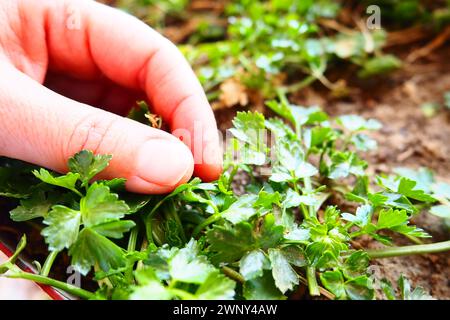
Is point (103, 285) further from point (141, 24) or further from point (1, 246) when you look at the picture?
point (141, 24)

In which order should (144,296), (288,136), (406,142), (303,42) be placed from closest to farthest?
1. (144,296)
2. (288,136)
3. (406,142)
4. (303,42)

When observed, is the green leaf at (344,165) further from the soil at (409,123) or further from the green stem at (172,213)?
the green stem at (172,213)

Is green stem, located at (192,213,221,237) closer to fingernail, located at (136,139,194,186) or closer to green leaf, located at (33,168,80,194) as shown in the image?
fingernail, located at (136,139,194,186)

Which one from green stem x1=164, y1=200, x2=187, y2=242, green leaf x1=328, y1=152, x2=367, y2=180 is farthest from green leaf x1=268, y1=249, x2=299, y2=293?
green leaf x1=328, y1=152, x2=367, y2=180

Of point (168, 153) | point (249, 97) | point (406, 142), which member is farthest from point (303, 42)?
point (168, 153)

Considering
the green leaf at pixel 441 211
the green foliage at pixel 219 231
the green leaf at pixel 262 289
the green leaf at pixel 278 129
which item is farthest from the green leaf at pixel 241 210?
the green leaf at pixel 441 211

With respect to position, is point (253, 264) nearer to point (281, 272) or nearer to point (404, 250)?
point (281, 272)
